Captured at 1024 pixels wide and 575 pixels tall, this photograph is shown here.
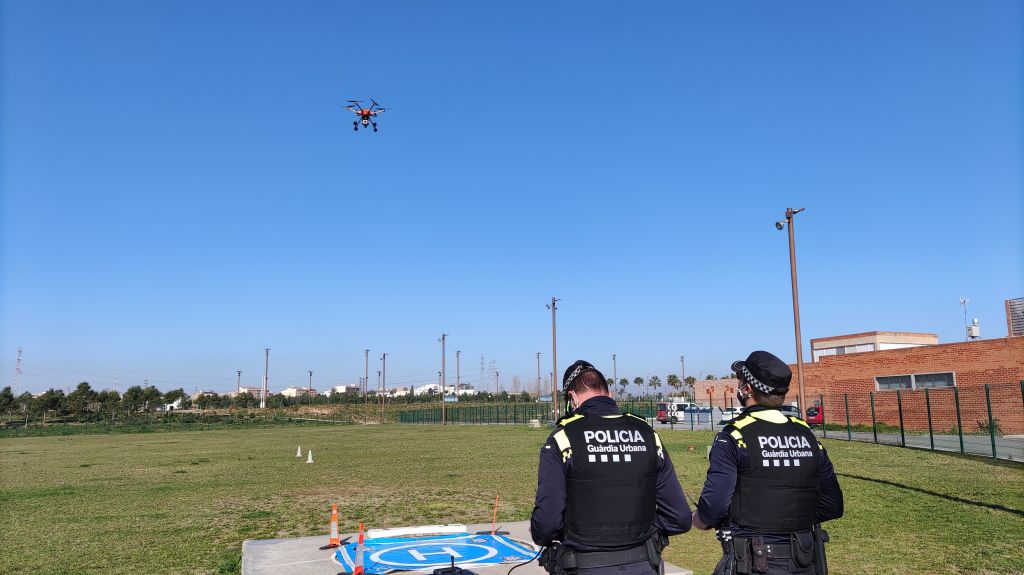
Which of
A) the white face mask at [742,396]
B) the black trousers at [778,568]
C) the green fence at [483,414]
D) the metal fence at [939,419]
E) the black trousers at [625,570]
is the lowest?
the green fence at [483,414]

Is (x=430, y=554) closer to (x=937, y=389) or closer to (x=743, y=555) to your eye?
(x=743, y=555)

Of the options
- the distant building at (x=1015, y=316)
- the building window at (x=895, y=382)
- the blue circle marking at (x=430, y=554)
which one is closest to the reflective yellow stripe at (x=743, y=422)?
the blue circle marking at (x=430, y=554)

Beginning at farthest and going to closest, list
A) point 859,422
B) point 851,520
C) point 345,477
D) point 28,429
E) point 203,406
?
point 203,406 < point 28,429 < point 859,422 < point 345,477 < point 851,520

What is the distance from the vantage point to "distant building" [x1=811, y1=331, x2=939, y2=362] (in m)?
53.6

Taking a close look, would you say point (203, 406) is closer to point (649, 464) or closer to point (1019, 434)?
point (1019, 434)

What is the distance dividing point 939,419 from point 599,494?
41.4 metres

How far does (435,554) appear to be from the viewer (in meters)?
9.38

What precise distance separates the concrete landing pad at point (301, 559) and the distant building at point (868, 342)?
48.4 m

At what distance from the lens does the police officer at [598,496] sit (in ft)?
14.0

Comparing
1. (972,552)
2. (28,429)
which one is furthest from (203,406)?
(972,552)

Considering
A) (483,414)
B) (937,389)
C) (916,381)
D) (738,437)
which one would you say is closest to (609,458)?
(738,437)

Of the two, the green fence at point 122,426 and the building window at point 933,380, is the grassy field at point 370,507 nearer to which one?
the building window at point 933,380

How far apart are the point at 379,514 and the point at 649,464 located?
412 inches

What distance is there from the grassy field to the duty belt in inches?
Result: 218
